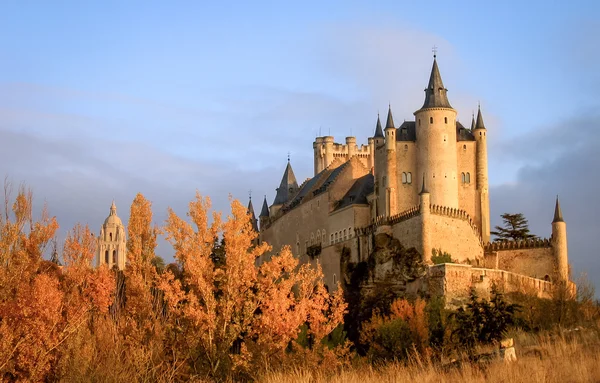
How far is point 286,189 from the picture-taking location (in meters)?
99.1

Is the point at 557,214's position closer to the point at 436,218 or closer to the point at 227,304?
the point at 436,218

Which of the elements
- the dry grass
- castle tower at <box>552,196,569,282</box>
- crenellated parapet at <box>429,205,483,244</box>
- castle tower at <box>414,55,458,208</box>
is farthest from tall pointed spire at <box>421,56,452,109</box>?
the dry grass

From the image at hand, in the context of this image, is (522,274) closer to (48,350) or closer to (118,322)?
(118,322)

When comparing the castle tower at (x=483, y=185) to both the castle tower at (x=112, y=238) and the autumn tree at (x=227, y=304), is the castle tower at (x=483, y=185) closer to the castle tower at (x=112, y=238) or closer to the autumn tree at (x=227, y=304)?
the autumn tree at (x=227, y=304)

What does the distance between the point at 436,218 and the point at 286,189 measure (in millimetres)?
35936

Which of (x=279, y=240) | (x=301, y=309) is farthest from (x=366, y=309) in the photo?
(x=301, y=309)

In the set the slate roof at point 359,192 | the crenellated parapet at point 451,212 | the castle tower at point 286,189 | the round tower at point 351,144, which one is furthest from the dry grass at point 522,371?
the round tower at point 351,144

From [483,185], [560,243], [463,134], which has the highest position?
[463,134]

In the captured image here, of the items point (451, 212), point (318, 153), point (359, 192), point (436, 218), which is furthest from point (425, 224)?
point (318, 153)

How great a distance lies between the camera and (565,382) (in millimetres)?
18828

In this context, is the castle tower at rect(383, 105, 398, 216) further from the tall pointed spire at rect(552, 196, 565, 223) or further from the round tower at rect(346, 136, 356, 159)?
the round tower at rect(346, 136, 356, 159)

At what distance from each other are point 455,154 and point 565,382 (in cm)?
5045

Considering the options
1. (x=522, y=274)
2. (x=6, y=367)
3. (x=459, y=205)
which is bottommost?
(x=6, y=367)

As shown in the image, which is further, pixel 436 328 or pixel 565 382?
pixel 436 328
